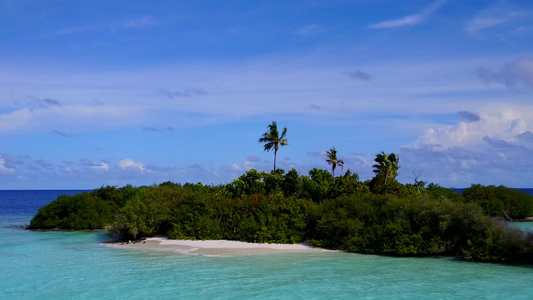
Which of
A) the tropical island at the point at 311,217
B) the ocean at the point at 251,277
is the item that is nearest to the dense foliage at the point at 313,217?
the tropical island at the point at 311,217

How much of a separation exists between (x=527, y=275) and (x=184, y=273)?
1405 centimetres

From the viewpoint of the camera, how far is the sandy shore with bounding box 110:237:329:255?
1065 inches

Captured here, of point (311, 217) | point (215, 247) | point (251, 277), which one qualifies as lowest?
point (251, 277)

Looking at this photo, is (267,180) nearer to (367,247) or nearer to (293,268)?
(367,247)

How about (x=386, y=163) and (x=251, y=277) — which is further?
(x=386, y=163)

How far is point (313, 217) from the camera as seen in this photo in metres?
29.5

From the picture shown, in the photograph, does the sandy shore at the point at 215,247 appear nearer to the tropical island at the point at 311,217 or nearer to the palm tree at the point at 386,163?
the tropical island at the point at 311,217

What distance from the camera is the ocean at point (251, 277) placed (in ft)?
55.6

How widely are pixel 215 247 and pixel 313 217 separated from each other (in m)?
6.10

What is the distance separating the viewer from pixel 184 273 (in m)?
20.8

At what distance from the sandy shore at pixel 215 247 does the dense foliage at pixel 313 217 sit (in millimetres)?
820

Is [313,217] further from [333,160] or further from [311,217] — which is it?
[333,160]

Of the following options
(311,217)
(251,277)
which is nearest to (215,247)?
(311,217)

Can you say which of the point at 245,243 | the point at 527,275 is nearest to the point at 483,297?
the point at 527,275
